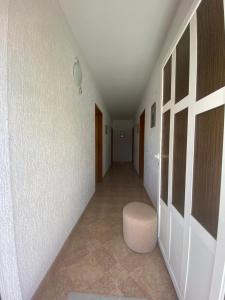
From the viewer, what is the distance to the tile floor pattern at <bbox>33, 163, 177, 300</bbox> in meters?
1.28

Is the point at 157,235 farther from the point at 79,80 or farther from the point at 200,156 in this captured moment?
the point at 79,80

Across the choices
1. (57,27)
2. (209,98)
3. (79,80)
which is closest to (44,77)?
(57,27)

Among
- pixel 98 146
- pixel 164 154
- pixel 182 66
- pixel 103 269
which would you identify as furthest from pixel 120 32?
pixel 98 146

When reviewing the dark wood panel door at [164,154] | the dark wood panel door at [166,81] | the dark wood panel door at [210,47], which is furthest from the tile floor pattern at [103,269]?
the dark wood panel door at [166,81]

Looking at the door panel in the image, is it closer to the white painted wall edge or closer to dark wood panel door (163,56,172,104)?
dark wood panel door (163,56,172,104)

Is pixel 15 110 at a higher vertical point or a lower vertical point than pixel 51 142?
higher

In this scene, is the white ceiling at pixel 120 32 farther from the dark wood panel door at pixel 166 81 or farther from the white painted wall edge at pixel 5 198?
the white painted wall edge at pixel 5 198

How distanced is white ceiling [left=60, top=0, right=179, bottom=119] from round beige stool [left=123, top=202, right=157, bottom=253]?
2.20 metres

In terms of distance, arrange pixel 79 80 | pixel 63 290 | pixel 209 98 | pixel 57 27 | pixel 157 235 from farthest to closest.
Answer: pixel 79 80 → pixel 157 235 → pixel 57 27 → pixel 63 290 → pixel 209 98

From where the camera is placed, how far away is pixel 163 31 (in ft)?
6.38

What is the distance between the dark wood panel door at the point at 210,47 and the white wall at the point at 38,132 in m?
1.15

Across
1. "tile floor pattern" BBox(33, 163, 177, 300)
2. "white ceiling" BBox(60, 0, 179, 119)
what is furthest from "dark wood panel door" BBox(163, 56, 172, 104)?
"tile floor pattern" BBox(33, 163, 177, 300)

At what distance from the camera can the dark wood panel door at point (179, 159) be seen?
118 cm

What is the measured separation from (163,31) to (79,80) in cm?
127
